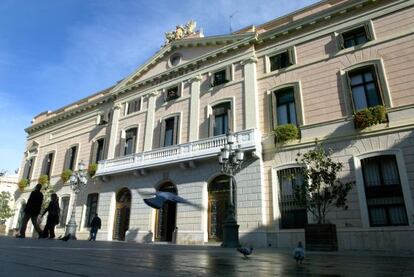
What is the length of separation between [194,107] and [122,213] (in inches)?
346

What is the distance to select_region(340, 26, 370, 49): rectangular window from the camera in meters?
15.6

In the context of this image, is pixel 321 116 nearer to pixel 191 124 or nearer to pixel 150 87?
pixel 191 124

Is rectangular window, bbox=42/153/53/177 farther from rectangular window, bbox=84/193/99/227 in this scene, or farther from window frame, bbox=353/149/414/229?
window frame, bbox=353/149/414/229

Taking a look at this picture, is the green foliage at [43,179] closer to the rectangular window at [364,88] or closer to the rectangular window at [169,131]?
the rectangular window at [169,131]

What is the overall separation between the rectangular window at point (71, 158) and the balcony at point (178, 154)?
18.2 feet

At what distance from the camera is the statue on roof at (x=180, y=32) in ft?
78.7

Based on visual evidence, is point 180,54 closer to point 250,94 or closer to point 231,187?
point 250,94

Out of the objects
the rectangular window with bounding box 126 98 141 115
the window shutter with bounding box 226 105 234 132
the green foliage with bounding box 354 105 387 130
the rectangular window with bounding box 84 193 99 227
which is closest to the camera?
the green foliage with bounding box 354 105 387 130

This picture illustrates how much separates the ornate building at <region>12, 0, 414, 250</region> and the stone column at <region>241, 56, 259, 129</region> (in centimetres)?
6

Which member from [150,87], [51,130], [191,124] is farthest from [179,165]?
[51,130]

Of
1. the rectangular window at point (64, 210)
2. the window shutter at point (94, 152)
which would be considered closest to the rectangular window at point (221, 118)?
the window shutter at point (94, 152)

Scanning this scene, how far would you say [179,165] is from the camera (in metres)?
18.7

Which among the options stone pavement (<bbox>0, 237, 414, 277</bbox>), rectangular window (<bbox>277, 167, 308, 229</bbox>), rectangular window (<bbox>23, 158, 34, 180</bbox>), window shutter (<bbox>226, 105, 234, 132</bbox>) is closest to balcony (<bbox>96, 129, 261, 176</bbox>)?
window shutter (<bbox>226, 105, 234, 132</bbox>)

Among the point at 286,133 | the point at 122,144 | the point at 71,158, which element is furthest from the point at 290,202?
the point at 71,158
